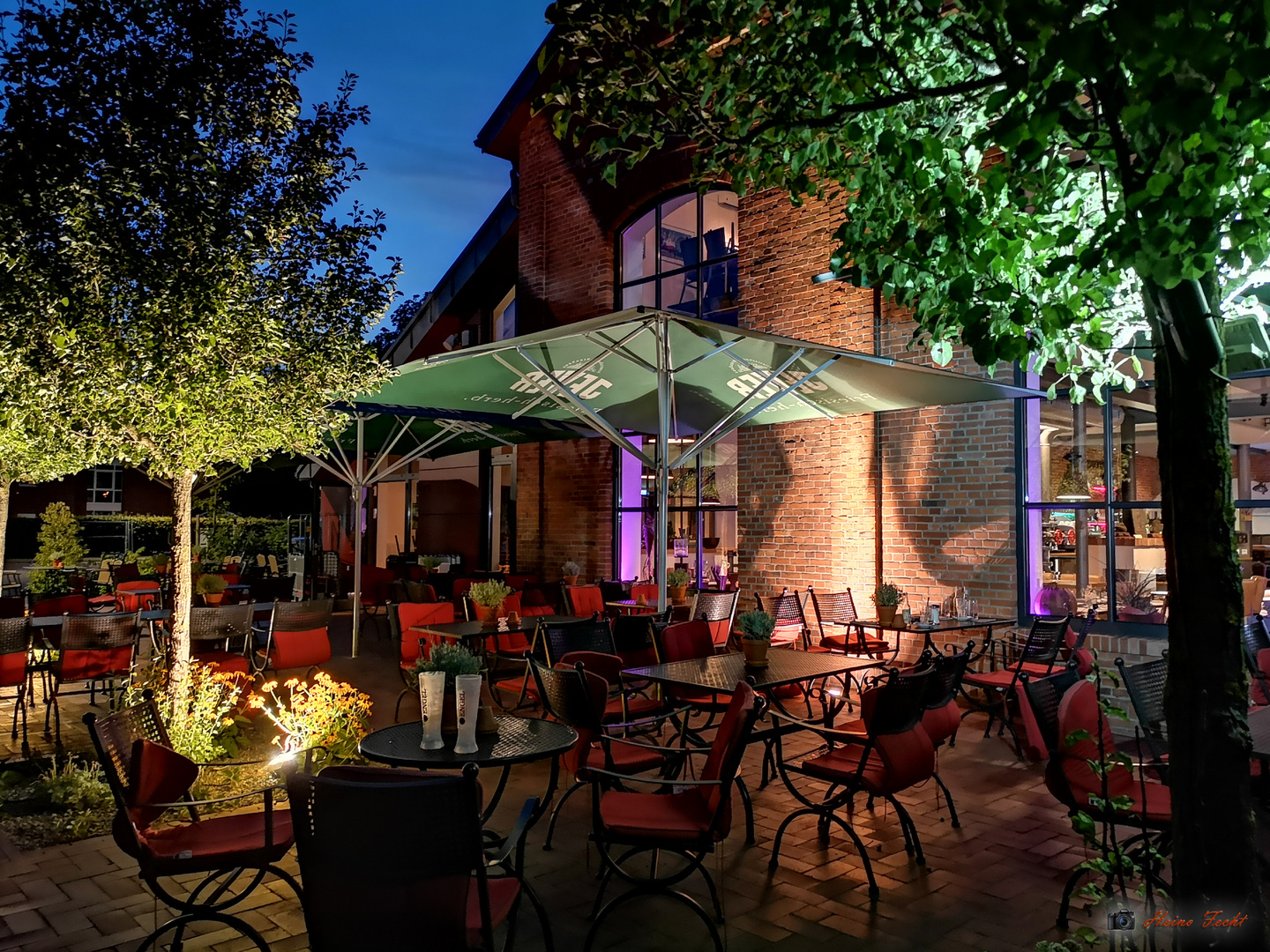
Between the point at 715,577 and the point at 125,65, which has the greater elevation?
the point at 125,65

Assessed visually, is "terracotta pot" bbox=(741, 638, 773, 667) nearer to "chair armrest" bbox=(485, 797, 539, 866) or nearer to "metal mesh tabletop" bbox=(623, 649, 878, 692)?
"metal mesh tabletop" bbox=(623, 649, 878, 692)

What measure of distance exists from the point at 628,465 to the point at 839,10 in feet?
33.1

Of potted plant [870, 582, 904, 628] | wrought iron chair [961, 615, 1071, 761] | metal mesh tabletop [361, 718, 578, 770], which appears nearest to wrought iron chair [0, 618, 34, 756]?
metal mesh tabletop [361, 718, 578, 770]

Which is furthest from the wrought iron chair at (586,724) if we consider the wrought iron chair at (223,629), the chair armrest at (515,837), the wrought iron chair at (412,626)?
the wrought iron chair at (223,629)

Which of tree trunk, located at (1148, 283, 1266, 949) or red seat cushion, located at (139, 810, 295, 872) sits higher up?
tree trunk, located at (1148, 283, 1266, 949)

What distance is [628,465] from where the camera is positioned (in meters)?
12.2

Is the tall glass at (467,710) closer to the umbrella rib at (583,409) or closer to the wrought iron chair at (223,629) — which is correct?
the umbrella rib at (583,409)

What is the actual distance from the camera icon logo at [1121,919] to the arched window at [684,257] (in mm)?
8828

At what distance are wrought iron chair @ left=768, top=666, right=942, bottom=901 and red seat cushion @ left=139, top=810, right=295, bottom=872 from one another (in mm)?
2207

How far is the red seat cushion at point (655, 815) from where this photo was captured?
3.43 metres

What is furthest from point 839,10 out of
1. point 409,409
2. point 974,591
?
point 409,409

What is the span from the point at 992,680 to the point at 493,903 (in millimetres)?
4982

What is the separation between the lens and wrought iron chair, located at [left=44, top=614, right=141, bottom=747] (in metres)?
6.83

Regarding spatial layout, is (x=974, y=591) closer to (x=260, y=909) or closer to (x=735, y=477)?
(x=735, y=477)
